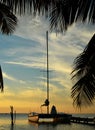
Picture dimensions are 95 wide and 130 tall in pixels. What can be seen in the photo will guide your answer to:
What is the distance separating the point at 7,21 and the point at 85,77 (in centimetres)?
342

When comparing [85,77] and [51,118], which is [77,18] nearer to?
[85,77]

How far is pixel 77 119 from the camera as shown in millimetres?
93750

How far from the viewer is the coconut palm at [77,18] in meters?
9.06

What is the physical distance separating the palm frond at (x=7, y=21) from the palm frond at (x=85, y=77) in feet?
9.19

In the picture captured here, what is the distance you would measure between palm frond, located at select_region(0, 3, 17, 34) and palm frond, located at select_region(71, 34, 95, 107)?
2800 mm

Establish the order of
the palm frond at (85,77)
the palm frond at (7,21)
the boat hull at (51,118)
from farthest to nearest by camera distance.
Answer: the boat hull at (51,118), the palm frond at (7,21), the palm frond at (85,77)

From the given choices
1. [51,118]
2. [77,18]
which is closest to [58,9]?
[77,18]

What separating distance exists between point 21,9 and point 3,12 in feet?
4.08

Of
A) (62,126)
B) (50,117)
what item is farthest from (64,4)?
(62,126)

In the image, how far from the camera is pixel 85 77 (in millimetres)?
9148

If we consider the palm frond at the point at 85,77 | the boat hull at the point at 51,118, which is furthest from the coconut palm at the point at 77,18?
the boat hull at the point at 51,118

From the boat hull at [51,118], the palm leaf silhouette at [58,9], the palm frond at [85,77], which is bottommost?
the palm frond at [85,77]

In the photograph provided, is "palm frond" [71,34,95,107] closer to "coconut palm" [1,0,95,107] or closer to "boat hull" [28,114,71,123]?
"coconut palm" [1,0,95,107]

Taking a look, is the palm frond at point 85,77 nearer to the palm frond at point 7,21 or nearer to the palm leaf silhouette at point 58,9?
the palm leaf silhouette at point 58,9
